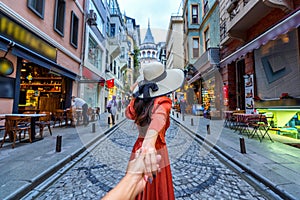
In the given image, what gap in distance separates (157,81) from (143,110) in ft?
0.96

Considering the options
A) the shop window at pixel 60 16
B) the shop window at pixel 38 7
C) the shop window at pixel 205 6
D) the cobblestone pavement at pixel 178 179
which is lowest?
the cobblestone pavement at pixel 178 179

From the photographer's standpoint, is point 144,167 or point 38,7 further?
point 38,7

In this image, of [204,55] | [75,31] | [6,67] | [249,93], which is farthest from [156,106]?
[204,55]

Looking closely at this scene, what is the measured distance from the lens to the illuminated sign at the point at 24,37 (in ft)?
18.8

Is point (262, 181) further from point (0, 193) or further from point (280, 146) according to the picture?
point (0, 193)

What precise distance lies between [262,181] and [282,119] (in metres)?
4.82

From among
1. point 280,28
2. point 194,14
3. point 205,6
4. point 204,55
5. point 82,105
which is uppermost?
point 194,14

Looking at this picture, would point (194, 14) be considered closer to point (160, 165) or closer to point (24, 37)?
point (24, 37)

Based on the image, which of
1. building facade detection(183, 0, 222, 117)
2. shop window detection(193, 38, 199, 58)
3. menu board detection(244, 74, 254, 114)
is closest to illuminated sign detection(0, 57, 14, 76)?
building facade detection(183, 0, 222, 117)

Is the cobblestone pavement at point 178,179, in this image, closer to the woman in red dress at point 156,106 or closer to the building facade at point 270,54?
the woman in red dress at point 156,106

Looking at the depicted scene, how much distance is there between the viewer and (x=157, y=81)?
1488 mm

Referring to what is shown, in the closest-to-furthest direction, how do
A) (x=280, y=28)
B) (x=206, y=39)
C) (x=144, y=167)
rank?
(x=144, y=167)
(x=280, y=28)
(x=206, y=39)

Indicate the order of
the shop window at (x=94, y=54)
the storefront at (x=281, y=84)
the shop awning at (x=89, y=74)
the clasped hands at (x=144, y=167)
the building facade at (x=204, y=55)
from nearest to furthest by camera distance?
the clasped hands at (x=144, y=167) → the storefront at (x=281, y=84) → the building facade at (x=204, y=55) → the shop awning at (x=89, y=74) → the shop window at (x=94, y=54)

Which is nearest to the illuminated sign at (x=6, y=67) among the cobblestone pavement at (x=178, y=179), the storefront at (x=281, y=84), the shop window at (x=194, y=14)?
the cobblestone pavement at (x=178, y=179)
